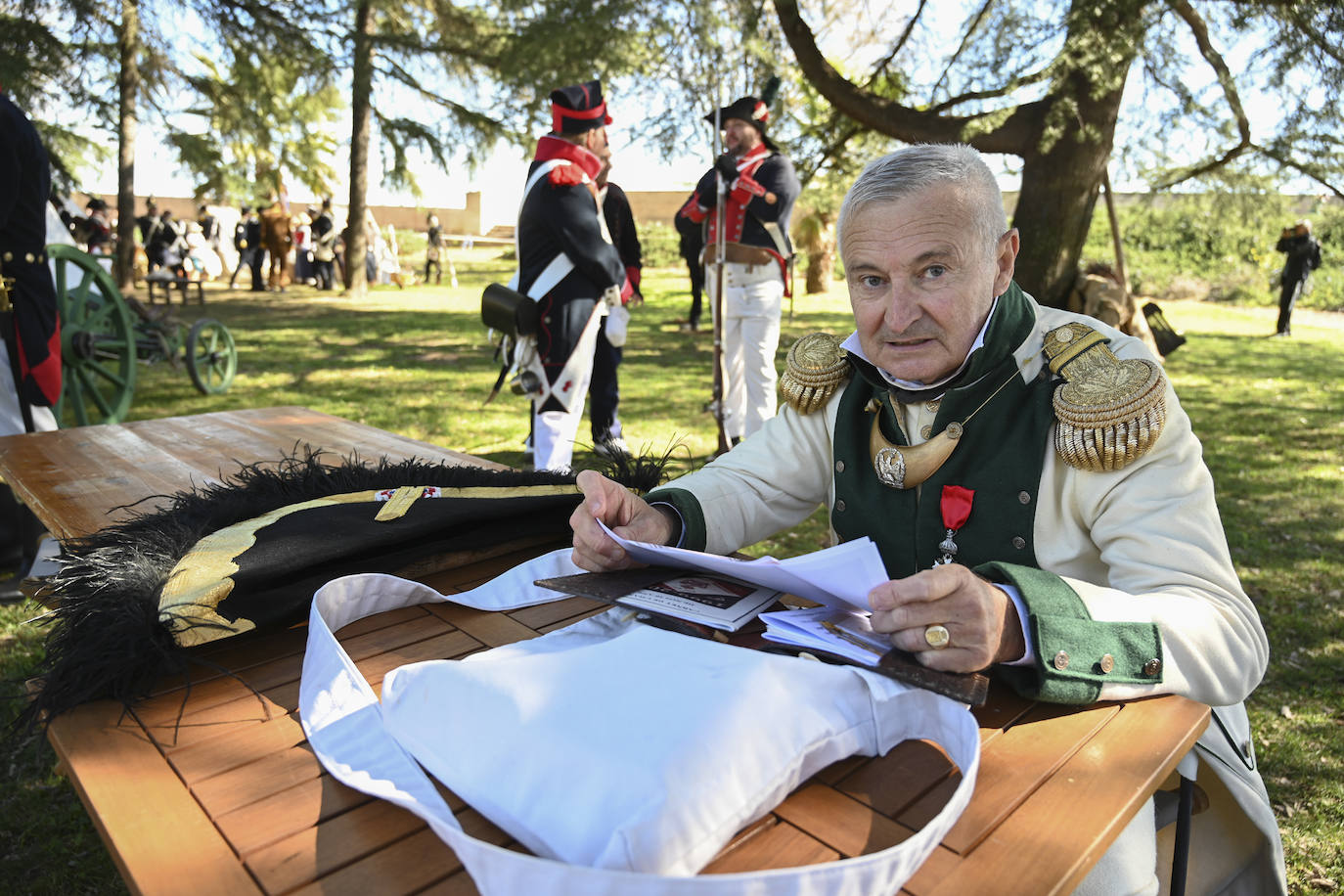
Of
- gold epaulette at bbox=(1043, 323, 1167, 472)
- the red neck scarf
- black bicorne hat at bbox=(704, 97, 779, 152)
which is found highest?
black bicorne hat at bbox=(704, 97, 779, 152)

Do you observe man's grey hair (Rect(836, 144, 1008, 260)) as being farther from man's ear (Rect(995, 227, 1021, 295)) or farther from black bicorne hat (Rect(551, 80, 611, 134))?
black bicorne hat (Rect(551, 80, 611, 134))

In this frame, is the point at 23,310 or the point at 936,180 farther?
the point at 23,310

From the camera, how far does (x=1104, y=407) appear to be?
144 cm

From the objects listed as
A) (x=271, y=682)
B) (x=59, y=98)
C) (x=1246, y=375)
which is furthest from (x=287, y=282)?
(x=271, y=682)

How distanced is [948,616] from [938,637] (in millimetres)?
30

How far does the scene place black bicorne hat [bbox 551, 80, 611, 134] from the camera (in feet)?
14.8

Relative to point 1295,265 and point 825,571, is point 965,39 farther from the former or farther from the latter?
point 1295,265

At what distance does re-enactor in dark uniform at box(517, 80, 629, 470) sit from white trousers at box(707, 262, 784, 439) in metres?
1.43

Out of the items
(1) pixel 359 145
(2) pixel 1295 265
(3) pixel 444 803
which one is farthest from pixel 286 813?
(2) pixel 1295 265

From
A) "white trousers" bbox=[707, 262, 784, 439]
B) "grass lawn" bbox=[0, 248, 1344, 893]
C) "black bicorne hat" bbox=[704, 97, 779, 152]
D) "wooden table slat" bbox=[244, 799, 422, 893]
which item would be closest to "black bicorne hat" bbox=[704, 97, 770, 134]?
"black bicorne hat" bbox=[704, 97, 779, 152]

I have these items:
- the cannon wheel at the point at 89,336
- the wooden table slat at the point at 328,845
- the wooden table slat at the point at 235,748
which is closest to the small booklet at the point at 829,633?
the wooden table slat at the point at 328,845

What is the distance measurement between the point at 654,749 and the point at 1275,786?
8.00 ft

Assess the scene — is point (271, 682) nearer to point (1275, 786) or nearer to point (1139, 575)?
point (1139, 575)

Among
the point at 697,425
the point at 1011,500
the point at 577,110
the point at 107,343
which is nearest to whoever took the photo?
the point at 1011,500
